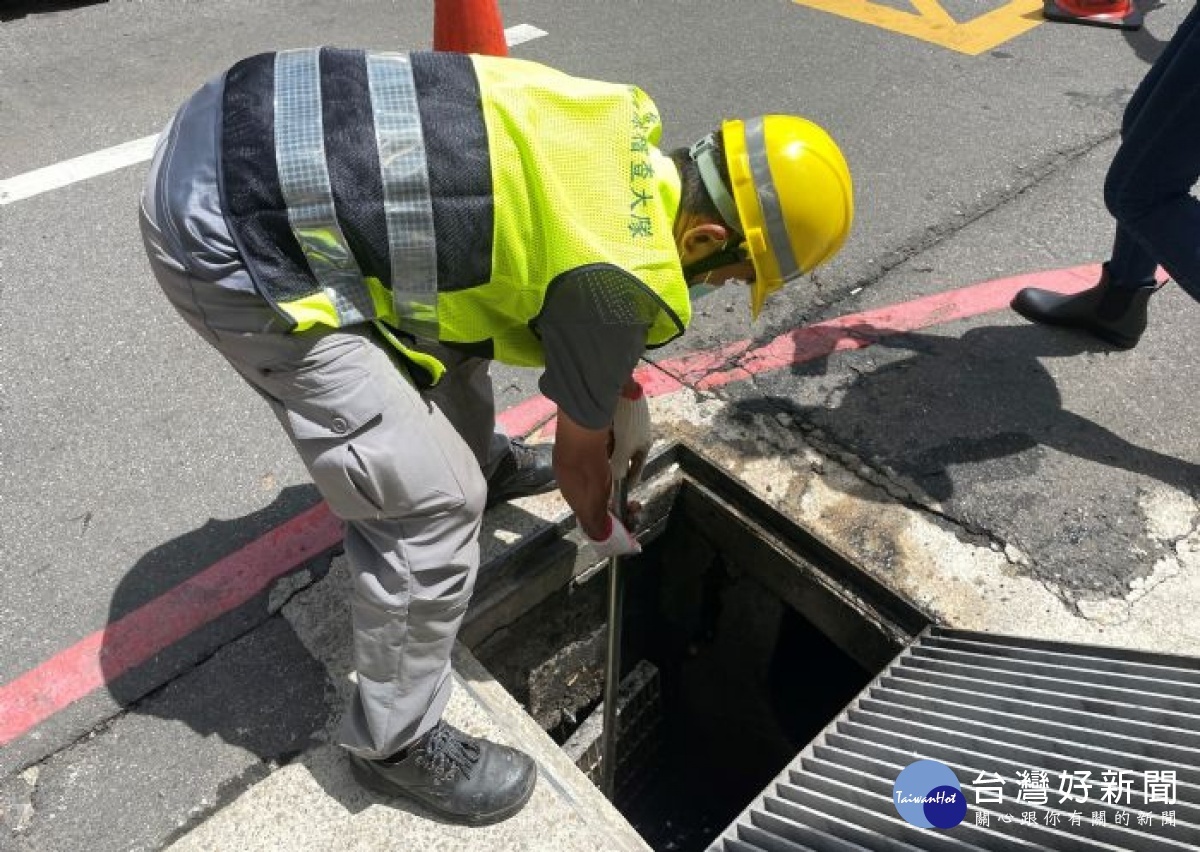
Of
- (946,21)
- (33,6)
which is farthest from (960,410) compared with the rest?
(33,6)

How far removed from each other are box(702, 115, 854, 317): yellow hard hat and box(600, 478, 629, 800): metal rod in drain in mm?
819

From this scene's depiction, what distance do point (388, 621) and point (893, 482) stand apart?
1631mm

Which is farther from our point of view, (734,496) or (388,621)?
(734,496)

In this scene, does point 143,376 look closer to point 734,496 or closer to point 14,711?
point 14,711

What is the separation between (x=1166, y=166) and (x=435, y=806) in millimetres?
2675

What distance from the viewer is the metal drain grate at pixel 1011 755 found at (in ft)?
5.26

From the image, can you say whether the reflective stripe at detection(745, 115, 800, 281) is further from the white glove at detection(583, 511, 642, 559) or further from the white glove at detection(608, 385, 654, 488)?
the white glove at detection(583, 511, 642, 559)

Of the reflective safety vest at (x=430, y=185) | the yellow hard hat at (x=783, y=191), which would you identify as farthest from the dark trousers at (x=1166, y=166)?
the reflective safety vest at (x=430, y=185)

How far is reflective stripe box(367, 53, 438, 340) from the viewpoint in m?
1.58

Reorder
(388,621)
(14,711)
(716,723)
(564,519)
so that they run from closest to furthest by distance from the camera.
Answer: (388,621) < (14,711) < (564,519) < (716,723)

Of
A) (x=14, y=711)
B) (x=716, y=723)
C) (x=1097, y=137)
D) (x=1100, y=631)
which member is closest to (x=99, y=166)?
(x=14, y=711)

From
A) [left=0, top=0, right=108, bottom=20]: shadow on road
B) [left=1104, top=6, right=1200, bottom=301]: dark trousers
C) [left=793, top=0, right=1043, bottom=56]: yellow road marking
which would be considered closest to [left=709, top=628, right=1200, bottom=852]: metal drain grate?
[left=1104, top=6, right=1200, bottom=301]: dark trousers

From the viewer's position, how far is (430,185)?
5.20ft

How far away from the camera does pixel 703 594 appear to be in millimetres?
3195
